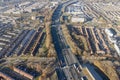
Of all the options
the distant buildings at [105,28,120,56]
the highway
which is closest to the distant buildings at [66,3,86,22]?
the highway

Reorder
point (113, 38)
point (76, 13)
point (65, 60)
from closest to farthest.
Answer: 1. point (65, 60)
2. point (113, 38)
3. point (76, 13)

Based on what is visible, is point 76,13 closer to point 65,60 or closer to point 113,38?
point 113,38

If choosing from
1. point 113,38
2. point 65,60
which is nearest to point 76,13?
point 113,38

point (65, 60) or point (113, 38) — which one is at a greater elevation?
point (65, 60)

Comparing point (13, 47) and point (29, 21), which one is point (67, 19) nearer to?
point (29, 21)

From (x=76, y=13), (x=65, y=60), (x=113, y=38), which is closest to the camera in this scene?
(x=65, y=60)

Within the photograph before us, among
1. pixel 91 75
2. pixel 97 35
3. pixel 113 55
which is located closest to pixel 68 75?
pixel 91 75

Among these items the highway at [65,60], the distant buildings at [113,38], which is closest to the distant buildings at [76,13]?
the highway at [65,60]

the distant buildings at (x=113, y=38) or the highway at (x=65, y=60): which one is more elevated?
the highway at (x=65, y=60)

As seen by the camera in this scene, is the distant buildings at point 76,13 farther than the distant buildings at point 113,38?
Yes

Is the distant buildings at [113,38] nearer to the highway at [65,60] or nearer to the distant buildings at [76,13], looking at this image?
the highway at [65,60]

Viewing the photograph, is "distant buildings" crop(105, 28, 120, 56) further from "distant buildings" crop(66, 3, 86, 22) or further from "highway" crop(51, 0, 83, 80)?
"distant buildings" crop(66, 3, 86, 22)
